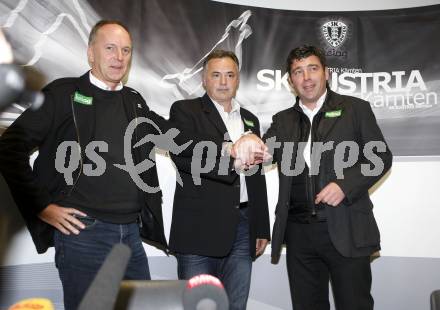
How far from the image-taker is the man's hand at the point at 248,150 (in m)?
2.54

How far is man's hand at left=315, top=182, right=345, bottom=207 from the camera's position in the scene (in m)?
2.46

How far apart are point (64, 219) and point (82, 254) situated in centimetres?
20

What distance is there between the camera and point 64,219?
2.22 meters

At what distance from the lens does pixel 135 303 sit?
1.27m

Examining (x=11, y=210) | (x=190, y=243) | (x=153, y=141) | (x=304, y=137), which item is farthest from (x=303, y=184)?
(x=11, y=210)

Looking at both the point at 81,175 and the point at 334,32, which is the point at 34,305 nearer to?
the point at 81,175

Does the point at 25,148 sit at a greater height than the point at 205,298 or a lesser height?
greater

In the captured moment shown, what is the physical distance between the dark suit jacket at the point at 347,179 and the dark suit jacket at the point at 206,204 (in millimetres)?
285

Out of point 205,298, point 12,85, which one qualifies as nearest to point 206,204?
point 205,298

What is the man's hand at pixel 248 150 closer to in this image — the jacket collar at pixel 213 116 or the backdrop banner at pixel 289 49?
the jacket collar at pixel 213 116

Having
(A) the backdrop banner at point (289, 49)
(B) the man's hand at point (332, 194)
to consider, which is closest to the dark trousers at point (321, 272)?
(B) the man's hand at point (332, 194)

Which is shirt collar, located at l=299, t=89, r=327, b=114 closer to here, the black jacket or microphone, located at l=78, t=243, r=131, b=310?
the black jacket

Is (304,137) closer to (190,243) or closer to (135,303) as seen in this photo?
(190,243)

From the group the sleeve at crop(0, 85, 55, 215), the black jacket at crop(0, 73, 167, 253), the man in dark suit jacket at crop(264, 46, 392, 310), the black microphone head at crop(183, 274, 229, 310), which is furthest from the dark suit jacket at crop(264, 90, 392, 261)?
the black microphone head at crop(183, 274, 229, 310)
